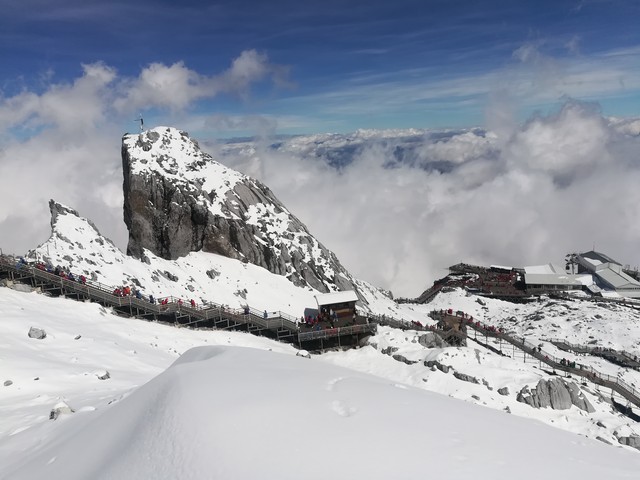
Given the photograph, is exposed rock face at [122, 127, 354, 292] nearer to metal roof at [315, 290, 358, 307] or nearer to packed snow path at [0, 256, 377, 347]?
metal roof at [315, 290, 358, 307]

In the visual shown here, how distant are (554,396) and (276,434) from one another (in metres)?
32.4

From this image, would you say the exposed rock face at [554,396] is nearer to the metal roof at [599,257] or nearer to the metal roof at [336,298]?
the metal roof at [336,298]

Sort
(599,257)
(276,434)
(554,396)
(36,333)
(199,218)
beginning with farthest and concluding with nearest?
(599,257) → (199,218) → (554,396) → (36,333) → (276,434)

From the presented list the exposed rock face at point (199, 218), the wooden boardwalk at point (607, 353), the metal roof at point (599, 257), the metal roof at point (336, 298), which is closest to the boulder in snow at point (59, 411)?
the metal roof at point (336, 298)

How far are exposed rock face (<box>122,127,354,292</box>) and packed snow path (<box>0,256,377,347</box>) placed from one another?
78.9ft

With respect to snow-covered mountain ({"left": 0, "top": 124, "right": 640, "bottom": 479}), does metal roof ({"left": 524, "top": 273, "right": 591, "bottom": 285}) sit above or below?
above

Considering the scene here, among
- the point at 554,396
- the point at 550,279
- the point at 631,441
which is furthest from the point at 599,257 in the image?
the point at 631,441

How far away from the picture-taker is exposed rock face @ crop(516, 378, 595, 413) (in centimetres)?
3678

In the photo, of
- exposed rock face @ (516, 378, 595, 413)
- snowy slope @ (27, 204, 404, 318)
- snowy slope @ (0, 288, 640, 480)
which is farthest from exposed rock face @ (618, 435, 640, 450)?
snowy slope @ (27, 204, 404, 318)

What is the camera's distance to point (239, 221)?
74938 mm

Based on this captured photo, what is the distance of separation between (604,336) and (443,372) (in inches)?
1574

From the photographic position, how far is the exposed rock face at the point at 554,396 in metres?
36.8

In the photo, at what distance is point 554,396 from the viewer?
37094 mm

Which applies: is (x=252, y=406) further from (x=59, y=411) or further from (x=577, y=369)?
(x=577, y=369)
